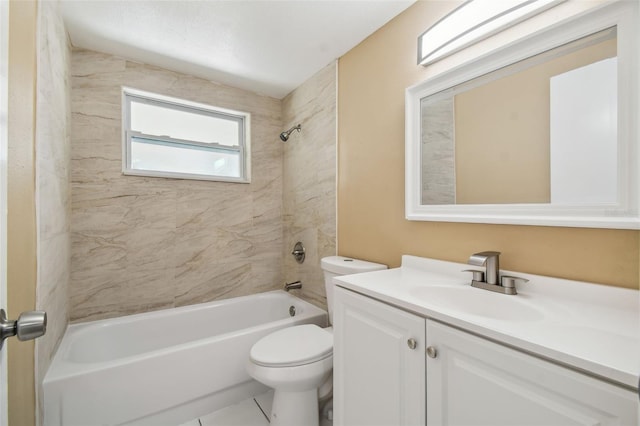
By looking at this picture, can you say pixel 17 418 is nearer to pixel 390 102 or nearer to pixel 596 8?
pixel 390 102

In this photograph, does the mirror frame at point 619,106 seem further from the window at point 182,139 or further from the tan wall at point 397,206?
the window at point 182,139

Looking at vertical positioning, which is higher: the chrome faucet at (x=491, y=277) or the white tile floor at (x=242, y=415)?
the chrome faucet at (x=491, y=277)

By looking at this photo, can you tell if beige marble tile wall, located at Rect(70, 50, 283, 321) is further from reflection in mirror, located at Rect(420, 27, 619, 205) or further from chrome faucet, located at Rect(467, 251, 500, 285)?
chrome faucet, located at Rect(467, 251, 500, 285)

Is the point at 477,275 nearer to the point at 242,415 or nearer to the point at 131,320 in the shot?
the point at 242,415

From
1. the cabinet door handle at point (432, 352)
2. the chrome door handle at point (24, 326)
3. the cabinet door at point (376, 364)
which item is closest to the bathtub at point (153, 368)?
the cabinet door at point (376, 364)

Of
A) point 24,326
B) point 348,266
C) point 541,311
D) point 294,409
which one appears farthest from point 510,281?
point 24,326

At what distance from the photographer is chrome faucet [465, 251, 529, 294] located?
0.98 metres

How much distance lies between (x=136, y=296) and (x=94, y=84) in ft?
4.95

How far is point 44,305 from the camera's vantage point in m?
1.19

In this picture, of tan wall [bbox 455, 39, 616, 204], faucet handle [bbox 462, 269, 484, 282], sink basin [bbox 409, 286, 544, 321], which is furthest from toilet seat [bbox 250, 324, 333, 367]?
tan wall [bbox 455, 39, 616, 204]

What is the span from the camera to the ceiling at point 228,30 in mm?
1491

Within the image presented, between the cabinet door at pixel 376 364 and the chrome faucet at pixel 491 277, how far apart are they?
13.5 inches

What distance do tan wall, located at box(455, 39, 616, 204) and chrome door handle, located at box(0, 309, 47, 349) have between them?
1.40 metres

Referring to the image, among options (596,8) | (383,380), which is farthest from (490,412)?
(596,8)
